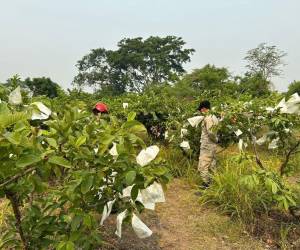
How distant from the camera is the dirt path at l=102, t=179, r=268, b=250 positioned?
434 centimetres

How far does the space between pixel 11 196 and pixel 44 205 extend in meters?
0.46

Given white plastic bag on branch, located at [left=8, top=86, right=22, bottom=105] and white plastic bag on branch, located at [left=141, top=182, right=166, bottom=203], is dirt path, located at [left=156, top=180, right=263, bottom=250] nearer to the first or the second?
white plastic bag on branch, located at [left=141, top=182, right=166, bottom=203]

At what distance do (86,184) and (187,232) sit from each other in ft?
9.48

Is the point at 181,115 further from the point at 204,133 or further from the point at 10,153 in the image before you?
the point at 10,153

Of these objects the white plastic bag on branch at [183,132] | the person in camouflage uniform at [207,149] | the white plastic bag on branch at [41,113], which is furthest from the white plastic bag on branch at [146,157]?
the white plastic bag on branch at [183,132]

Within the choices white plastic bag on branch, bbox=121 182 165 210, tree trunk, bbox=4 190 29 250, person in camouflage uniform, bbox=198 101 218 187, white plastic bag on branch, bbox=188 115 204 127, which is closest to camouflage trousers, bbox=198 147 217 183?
person in camouflage uniform, bbox=198 101 218 187

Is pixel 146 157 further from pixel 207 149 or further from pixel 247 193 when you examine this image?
pixel 207 149

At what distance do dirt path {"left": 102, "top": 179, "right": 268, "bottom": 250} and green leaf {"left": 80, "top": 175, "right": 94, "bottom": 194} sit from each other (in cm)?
229

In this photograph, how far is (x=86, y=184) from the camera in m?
1.96

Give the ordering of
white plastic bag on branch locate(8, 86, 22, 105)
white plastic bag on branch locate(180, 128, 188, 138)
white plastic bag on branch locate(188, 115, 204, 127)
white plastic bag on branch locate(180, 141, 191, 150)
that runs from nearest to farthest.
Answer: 1. white plastic bag on branch locate(8, 86, 22, 105)
2. white plastic bag on branch locate(188, 115, 204, 127)
3. white plastic bag on branch locate(180, 141, 191, 150)
4. white plastic bag on branch locate(180, 128, 188, 138)

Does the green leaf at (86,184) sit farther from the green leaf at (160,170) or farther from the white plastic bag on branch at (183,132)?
the white plastic bag on branch at (183,132)

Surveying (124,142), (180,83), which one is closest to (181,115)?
(124,142)

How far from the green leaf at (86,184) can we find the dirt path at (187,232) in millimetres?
2285

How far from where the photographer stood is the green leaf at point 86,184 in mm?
1955
